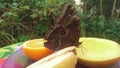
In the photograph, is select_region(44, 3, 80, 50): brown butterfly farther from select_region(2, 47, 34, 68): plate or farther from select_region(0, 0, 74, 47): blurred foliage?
select_region(0, 0, 74, 47): blurred foliage

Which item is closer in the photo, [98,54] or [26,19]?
[98,54]

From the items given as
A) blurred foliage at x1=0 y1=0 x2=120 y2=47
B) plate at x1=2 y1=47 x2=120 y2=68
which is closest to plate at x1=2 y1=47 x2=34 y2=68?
plate at x1=2 y1=47 x2=120 y2=68

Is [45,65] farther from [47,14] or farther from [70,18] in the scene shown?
[47,14]

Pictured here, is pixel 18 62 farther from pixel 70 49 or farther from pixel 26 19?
pixel 26 19

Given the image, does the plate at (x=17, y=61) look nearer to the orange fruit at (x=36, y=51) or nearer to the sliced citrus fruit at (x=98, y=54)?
the orange fruit at (x=36, y=51)

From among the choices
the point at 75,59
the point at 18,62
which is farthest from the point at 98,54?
the point at 18,62

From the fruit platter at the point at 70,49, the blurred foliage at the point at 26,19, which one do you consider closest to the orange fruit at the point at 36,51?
the fruit platter at the point at 70,49

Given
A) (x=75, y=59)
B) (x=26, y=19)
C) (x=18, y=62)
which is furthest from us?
(x=26, y=19)
